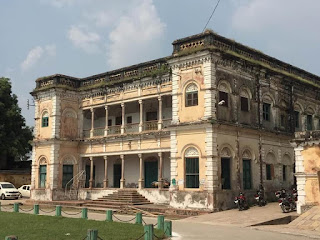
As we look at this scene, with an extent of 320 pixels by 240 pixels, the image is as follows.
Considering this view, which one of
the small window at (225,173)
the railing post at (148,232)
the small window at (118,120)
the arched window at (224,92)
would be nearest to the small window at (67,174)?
the small window at (118,120)

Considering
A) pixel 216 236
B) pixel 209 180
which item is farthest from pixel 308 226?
pixel 209 180

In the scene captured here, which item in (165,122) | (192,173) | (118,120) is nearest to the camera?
(192,173)

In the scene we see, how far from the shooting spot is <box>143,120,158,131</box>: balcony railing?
25484 mm

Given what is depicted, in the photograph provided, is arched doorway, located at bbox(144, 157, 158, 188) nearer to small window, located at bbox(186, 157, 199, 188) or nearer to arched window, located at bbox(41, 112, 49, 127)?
small window, located at bbox(186, 157, 199, 188)

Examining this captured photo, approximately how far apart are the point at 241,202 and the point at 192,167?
303 cm

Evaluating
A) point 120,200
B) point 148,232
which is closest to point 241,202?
point 120,200

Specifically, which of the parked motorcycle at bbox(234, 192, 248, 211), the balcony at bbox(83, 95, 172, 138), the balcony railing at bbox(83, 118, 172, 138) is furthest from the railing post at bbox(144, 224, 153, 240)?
the balcony at bbox(83, 95, 172, 138)

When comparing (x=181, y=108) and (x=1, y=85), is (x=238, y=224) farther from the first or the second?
(x=1, y=85)

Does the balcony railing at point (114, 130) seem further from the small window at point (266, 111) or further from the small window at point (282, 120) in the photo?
the small window at point (282, 120)

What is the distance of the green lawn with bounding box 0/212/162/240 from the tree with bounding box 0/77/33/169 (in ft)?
77.0

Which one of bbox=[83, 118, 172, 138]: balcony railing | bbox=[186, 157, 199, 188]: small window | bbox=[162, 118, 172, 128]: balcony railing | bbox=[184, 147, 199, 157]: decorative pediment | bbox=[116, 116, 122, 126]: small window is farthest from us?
bbox=[116, 116, 122, 126]: small window

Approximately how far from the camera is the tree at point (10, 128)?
1535 inches

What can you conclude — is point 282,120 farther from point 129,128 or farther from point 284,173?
point 129,128

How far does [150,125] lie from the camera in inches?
1015
